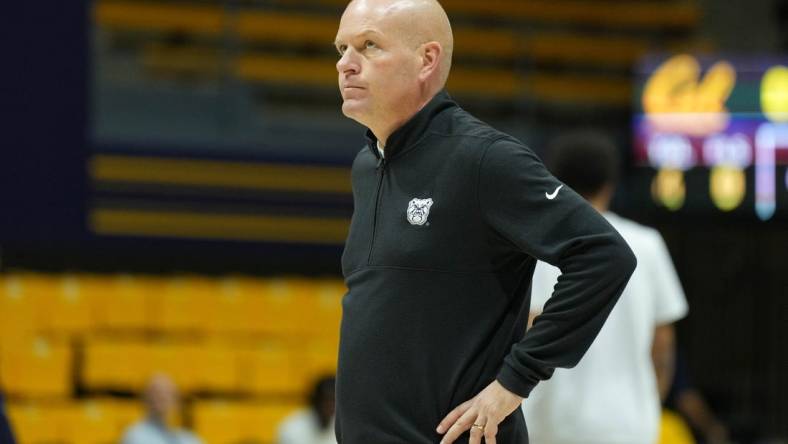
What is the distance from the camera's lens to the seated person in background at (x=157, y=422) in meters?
8.11

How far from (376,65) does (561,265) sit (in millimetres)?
528

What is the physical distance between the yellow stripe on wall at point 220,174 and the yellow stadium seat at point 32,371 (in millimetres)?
1751

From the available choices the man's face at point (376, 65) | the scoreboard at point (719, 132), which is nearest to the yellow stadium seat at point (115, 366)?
the scoreboard at point (719, 132)

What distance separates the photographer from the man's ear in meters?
2.62

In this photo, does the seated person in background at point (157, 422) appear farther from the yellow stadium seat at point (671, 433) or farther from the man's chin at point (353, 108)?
the man's chin at point (353, 108)

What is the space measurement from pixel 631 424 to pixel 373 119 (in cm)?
163

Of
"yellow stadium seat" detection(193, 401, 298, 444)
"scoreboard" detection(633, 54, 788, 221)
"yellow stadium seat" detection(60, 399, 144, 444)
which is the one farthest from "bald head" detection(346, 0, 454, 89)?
"scoreboard" detection(633, 54, 788, 221)

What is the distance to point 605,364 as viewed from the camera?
3.90 metres

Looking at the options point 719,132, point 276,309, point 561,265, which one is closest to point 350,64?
point 561,265

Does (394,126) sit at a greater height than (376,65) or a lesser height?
lesser

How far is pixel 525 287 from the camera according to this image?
2609 millimetres

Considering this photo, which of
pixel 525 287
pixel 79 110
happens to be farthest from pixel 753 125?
pixel 525 287

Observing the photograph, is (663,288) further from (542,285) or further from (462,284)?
(462,284)

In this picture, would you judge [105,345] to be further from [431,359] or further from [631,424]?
[431,359]
